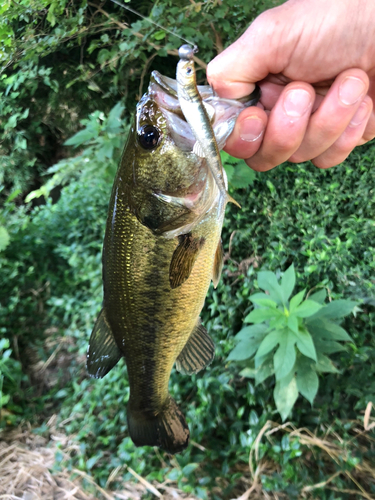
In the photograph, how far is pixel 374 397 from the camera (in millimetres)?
1549

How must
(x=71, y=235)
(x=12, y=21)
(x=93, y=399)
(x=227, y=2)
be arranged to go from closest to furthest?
(x=227, y=2) → (x=93, y=399) → (x=12, y=21) → (x=71, y=235)

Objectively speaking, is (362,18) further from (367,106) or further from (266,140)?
(266,140)

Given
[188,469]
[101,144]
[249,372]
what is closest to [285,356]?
[249,372]

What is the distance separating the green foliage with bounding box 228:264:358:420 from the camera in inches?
55.6

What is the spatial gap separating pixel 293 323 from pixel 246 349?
0.34 meters

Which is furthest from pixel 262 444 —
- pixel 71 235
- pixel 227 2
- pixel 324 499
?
pixel 227 2

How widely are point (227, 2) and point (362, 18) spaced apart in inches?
60.8

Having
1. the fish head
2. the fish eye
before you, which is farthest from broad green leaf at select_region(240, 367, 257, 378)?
the fish eye

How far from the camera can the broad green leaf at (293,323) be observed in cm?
142

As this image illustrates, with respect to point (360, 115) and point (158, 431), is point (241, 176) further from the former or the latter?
point (158, 431)

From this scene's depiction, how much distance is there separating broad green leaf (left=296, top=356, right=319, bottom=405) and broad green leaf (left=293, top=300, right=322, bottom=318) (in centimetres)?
24

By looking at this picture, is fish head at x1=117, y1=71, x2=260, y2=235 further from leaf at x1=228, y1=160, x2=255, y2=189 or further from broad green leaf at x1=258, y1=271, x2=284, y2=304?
leaf at x1=228, y1=160, x2=255, y2=189

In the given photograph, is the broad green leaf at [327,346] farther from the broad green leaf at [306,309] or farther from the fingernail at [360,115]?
the fingernail at [360,115]

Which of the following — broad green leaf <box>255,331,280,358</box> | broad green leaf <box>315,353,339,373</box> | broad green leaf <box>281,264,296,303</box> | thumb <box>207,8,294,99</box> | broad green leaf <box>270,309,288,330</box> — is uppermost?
thumb <box>207,8,294,99</box>
